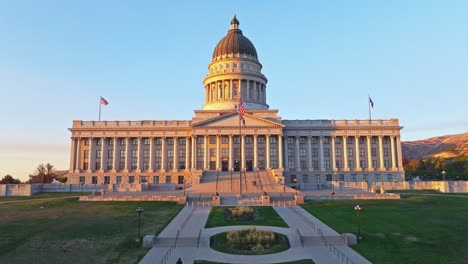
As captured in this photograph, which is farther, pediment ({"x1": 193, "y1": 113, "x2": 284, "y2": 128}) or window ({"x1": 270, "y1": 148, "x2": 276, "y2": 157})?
window ({"x1": 270, "y1": 148, "x2": 276, "y2": 157})

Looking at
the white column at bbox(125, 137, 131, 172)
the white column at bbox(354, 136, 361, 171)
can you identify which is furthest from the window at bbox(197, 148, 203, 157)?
the white column at bbox(354, 136, 361, 171)

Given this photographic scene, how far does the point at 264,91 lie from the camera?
10144 cm

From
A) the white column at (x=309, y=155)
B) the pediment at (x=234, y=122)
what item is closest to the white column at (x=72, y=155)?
the pediment at (x=234, y=122)

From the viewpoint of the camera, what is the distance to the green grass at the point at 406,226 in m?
23.4

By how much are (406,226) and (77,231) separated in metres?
30.6

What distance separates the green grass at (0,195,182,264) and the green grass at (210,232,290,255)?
5.55 metres

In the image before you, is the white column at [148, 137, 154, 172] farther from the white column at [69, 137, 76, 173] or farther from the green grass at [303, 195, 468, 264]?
the green grass at [303, 195, 468, 264]

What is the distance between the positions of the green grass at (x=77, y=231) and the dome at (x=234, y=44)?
6443 cm

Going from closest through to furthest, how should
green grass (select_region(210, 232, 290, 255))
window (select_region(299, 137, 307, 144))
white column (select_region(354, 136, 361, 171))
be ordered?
green grass (select_region(210, 232, 290, 255))
white column (select_region(354, 136, 361, 171))
window (select_region(299, 137, 307, 144))

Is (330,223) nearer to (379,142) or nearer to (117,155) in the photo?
(379,142)

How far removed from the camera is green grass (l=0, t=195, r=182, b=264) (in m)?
23.5

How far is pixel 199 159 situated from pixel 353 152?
131 ft

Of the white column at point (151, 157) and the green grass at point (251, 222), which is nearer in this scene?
the green grass at point (251, 222)

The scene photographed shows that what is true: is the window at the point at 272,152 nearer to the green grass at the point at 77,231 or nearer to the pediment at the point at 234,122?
the pediment at the point at 234,122
